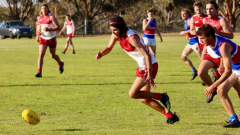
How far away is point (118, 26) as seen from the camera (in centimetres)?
650

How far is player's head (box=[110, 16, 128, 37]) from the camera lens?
647 cm

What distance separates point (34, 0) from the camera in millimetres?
68312

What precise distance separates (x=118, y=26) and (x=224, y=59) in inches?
62.4

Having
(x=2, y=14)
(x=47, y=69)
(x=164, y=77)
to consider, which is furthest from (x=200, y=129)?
(x=2, y=14)

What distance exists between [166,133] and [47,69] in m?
10.1

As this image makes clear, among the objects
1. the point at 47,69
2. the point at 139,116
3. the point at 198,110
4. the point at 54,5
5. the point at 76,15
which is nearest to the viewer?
the point at 139,116

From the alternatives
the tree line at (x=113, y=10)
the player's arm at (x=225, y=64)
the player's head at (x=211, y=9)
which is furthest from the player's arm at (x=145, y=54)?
the tree line at (x=113, y=10)

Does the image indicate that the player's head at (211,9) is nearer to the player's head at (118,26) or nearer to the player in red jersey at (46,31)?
the player's head at (118,26)

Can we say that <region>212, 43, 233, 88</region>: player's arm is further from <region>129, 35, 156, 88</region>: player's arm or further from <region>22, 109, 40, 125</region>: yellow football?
<region>22, 109, 40, 125</region>: yellow football

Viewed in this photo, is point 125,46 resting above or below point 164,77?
above

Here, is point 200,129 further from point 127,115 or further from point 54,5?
point 54,5

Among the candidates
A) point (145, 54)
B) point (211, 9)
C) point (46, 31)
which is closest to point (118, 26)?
point (145, 54)

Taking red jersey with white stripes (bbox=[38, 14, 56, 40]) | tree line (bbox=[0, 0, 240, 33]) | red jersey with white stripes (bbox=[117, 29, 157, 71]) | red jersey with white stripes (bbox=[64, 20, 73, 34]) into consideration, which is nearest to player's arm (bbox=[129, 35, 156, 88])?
red jersey with white stripes (bbox=[117, 29, 157, 71])

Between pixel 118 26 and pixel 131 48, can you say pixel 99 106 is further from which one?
pixel 118 26
